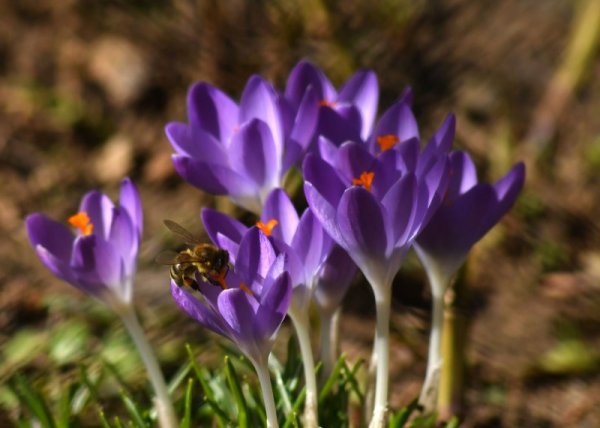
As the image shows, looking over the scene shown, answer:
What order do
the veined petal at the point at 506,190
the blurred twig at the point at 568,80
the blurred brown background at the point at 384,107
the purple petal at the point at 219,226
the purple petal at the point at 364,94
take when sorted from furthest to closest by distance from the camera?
the blurred twig at the point at 568,80, the blurred brown background at the point at 384,107, the purple petal at the point at 364,94, the veined petal at the point at 506,190, the purple petal at the point at 219,226

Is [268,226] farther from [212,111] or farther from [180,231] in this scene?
[212,111]

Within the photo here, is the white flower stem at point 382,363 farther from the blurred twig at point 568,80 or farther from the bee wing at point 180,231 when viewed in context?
the blurred twig at point 568,80

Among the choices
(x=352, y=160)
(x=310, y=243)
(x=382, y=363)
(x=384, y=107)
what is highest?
(x=384, y=107)

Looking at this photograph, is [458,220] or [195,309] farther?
[458,220]

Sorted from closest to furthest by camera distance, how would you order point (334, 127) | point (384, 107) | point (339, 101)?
point (334, 127) < point (339, 101) < point (384, 107)

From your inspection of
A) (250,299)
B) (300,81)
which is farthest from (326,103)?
(250,299)

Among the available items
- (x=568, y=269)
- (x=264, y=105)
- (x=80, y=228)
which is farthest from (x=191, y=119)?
(x=568, y=269)

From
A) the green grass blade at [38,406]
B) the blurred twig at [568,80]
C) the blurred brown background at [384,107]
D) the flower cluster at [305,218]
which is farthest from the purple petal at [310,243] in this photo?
the blurred twig at [568,80]

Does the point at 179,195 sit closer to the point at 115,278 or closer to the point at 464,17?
the point at 464,17
